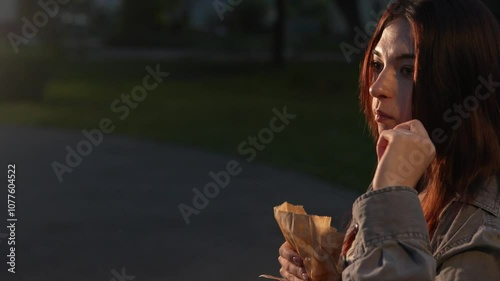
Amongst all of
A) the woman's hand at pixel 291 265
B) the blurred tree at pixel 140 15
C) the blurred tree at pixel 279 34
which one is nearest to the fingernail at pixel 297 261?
the woman's hand at pixel 291 265

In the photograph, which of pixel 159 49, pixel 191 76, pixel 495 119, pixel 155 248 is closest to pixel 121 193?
pixel 155 248

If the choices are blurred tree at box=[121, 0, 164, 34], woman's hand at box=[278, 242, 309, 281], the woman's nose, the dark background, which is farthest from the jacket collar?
blurred tree at box=[121, 0, 164, 34]

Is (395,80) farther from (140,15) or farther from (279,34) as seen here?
(140,15)

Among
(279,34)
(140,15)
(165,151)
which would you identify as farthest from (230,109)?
(140,15)

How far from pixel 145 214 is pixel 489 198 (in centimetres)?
636

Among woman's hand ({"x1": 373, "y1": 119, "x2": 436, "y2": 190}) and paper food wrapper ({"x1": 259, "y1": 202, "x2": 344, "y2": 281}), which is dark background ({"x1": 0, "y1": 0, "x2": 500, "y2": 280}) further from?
woman's hand ({"x1": 373, "y1": 119, "x2": 436, "y2": 190})

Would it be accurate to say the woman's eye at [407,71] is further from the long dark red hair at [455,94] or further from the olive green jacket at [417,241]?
the olive green jacket at [417,241]

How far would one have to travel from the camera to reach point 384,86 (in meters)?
1.85

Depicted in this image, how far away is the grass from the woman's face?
732cm

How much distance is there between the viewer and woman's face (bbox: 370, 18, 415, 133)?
1.84m

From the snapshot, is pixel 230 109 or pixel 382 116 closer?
pixel 382 116

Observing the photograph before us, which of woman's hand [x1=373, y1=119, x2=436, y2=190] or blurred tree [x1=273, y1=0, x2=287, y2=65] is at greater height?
woman's hand [x1=373, y1=119, x2=436, y2=190]

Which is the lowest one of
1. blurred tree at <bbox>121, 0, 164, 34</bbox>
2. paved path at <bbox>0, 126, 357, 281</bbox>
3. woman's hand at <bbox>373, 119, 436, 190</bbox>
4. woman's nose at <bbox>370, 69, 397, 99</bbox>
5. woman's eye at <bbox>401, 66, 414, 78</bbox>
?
paved path at <bbox>0, 126, 357, 281</bbox>

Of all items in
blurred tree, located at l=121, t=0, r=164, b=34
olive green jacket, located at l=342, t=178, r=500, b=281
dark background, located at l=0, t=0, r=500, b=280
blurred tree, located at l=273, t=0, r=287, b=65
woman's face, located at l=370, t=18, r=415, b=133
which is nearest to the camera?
olive green jacket, located at l=342, t=178, r=500, b=281
